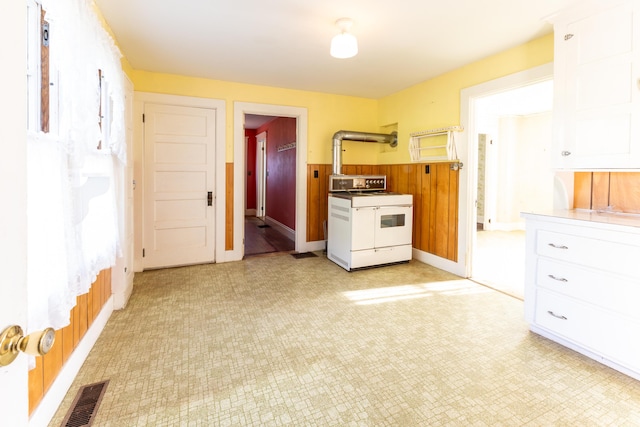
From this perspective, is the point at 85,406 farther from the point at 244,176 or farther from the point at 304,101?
the point at 304,101

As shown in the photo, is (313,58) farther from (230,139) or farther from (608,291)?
(608,291)

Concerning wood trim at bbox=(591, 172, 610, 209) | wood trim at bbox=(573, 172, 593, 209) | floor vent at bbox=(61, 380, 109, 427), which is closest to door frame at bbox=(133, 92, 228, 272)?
floor vent at bbox=(61, 380, 109, 427)

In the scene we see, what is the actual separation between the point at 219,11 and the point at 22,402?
9.04 feet

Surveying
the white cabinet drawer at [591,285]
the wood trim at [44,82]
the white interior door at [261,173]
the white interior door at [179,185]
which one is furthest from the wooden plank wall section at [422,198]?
the wood trim at [44,82]

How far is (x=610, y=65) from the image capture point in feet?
6.97

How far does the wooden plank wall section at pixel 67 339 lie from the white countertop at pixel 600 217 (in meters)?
3.12

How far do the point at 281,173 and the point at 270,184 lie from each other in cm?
101

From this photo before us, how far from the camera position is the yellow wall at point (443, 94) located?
118 inches

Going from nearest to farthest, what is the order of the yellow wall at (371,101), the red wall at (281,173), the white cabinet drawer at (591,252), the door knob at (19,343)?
the door knob at (19,343), the white cabinet drawer at (591,252), the yellow wall at (371,101), the red wall at (281,173)

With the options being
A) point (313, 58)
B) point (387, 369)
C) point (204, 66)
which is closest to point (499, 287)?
point (387, 369)

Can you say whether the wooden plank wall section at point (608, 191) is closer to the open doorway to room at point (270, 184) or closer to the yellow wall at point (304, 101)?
the yellow wall at point (304, 101)

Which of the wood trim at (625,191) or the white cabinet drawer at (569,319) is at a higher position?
the wood trim at (625,191)

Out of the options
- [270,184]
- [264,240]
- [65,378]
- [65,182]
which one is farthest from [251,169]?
[65,182]

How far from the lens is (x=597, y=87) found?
7.20 feet
